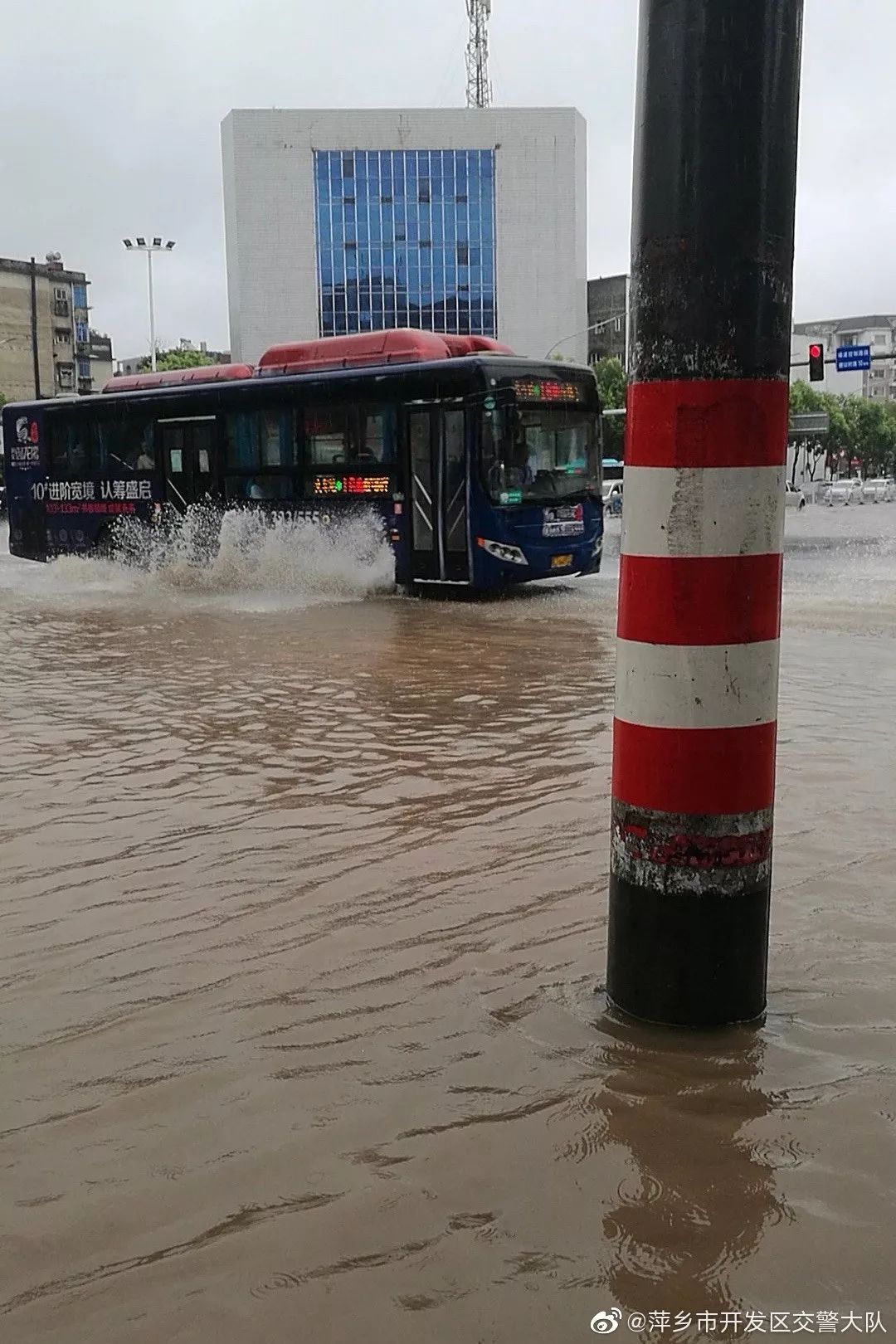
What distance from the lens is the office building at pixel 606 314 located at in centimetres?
10238

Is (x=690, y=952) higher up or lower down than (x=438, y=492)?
lower down

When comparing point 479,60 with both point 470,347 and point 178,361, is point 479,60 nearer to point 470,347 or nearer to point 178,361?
point 178,361

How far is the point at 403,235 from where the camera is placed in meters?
82.6

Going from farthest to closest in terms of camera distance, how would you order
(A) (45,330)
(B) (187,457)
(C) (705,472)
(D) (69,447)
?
A: 1. (A) (45,330)
2. (D) (69,447)
3. (B) (187,457)
4. (C) (705,472)

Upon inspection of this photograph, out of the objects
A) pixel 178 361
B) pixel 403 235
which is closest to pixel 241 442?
pixel 178 361

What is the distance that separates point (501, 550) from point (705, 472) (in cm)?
1240

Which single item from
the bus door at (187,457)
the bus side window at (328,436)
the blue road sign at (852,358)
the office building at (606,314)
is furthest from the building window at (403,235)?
the bus side window at (328,436)

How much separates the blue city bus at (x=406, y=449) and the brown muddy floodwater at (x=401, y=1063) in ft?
28.0

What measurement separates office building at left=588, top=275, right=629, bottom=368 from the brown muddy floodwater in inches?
3807

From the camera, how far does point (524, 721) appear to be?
24.9ft

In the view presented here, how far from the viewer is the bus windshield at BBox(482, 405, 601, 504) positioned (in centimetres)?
1508

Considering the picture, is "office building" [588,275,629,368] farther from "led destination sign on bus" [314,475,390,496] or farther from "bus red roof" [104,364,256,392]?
"led destination sign on bus" [314,475,390,496]

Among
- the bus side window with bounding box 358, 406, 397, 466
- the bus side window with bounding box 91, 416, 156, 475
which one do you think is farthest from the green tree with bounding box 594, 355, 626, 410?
the bus side window with bounding box 358, 406, 397, 466

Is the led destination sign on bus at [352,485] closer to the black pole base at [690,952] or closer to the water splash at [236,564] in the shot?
the water splash at [236,564]
